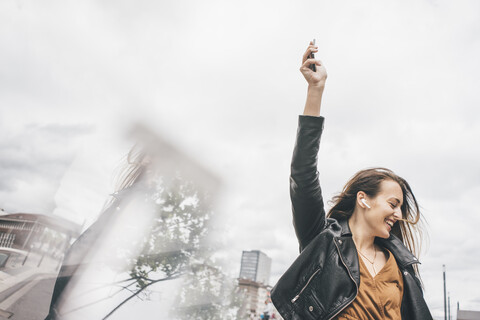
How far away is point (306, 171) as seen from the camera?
0.93m

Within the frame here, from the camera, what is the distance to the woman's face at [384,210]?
3.59ft

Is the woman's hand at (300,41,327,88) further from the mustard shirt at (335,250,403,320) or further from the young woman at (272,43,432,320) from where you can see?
the mustard shirt at (335,250,403,320)

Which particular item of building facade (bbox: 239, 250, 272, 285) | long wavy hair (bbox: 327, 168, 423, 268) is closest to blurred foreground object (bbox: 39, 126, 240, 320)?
long wavy hair (bbox: 327, 168, 423, 268)

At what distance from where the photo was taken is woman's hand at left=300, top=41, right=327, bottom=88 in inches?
37.9

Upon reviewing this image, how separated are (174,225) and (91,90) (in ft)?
11.0

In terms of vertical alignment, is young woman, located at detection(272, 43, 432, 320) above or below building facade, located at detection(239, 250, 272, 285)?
below

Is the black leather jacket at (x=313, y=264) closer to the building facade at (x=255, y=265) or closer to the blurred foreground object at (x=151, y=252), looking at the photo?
the blurred foreground object at (x=151, y=252)

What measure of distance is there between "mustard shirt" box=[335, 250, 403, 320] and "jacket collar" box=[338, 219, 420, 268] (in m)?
0.09

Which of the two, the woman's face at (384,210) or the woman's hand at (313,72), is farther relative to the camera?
the woman's face at (384,210)

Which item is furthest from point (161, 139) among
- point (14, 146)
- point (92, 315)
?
point (92, 315)

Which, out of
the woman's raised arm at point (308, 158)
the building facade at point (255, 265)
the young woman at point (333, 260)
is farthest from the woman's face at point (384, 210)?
the building facade at point (255, 265)

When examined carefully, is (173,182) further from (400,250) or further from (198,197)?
(400,250)

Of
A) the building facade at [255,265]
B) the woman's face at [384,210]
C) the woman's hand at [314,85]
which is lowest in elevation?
the woman's face at [384,210]

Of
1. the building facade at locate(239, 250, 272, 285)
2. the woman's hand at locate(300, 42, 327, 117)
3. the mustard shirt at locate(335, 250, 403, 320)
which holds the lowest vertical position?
the mustard shirt at locate(335, 250, 403, 320)
